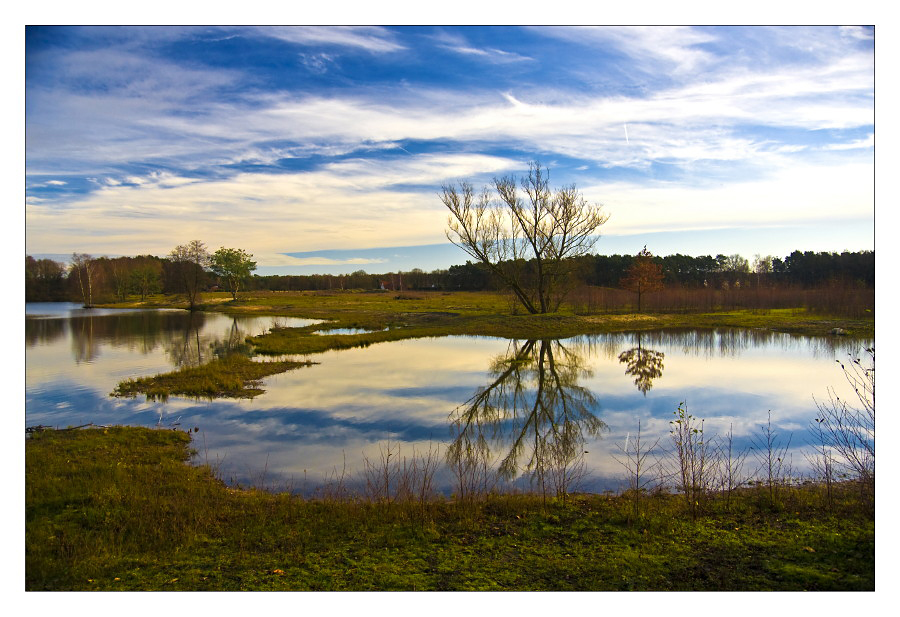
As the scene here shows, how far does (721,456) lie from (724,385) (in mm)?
7493

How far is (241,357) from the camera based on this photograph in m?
21.8

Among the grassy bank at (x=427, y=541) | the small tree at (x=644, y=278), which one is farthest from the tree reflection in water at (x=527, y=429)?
the small tree at (x=644, y=278)

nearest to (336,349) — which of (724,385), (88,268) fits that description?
(724,385)

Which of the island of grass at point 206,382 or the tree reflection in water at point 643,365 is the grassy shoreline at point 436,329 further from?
the tree reflection in water at point 643,365

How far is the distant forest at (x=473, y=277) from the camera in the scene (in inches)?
465

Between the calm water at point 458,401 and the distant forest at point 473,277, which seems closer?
the calm water at point 458,401

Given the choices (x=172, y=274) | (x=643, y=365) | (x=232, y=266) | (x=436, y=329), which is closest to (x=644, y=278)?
(x=436, y=329)

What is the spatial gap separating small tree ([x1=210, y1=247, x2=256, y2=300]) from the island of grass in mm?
47983

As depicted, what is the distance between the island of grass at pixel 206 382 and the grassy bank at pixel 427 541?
7.67 metres

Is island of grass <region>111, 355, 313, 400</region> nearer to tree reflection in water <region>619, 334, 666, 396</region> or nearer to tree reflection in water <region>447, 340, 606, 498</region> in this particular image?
tree reflection in water <region>447, 340, 606, 498</region>

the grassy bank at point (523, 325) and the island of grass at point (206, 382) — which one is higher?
the grassy bank at point (523, 325)

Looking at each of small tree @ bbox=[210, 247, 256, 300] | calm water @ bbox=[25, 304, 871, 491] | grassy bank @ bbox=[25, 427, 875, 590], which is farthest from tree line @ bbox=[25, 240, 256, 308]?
grassy bank @ bbox=[25, 427, 875, 590]
